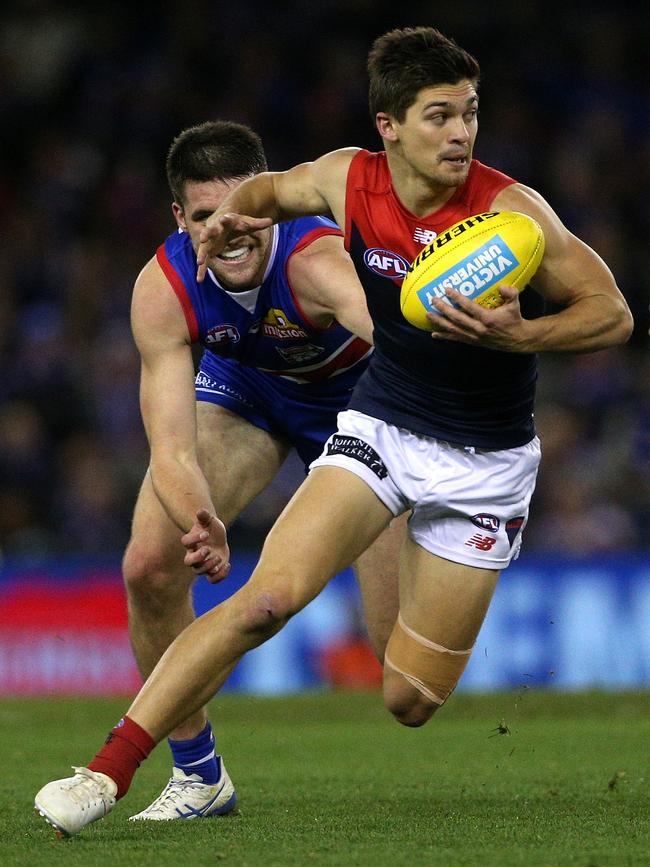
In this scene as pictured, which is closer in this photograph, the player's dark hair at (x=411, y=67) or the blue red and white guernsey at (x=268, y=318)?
the player's dark hair at (x=411, y=67)

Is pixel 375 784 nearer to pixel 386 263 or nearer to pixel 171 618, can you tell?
pixel 171 618

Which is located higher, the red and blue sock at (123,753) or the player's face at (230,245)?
the player's face at (230,245)

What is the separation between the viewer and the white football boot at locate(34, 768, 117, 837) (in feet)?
15.2

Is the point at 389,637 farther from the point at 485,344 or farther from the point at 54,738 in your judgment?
the point at 54,738

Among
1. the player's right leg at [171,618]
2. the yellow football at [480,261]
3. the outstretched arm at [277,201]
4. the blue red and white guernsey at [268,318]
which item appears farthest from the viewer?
the blue red and white guernsey at [268,318]

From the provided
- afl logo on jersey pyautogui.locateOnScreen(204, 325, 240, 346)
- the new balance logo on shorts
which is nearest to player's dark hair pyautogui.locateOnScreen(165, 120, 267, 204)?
afl logo on jersey pyautogui.locateOnScreen(204, 325, 240, 346)

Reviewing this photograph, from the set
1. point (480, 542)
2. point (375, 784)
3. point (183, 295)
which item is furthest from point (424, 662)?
point (183, 295)

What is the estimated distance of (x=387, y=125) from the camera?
530 centimetres

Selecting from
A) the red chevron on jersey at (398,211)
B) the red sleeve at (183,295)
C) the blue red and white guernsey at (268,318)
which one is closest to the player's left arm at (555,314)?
the red chevron on jersey at (398,211)

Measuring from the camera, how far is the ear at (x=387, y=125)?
5.27m

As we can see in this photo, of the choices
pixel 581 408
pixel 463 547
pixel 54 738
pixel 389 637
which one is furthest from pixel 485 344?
pixel 581 408

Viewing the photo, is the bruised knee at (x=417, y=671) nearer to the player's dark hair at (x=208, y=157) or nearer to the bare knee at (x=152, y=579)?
the bare knee at (x=152, y=579)

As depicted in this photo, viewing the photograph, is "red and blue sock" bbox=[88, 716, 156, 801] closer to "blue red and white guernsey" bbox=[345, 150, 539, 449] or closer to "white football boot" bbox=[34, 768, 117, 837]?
"white football boot" bbox=[34, 768, 117, 837]

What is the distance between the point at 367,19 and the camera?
17656 mm
